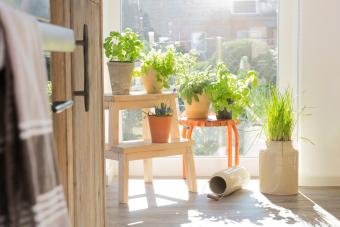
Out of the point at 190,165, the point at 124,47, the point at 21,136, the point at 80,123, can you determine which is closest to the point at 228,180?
the point at 190,165

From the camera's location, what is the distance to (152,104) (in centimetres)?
352

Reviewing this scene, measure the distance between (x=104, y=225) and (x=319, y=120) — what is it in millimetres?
2043

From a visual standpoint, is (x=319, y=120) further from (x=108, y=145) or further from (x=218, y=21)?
(x=108, y=145)

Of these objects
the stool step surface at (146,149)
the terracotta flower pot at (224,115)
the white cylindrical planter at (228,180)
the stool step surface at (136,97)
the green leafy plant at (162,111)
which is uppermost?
the stool step surface at (136,97)

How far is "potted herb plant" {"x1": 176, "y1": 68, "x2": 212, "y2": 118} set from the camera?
3.63 m

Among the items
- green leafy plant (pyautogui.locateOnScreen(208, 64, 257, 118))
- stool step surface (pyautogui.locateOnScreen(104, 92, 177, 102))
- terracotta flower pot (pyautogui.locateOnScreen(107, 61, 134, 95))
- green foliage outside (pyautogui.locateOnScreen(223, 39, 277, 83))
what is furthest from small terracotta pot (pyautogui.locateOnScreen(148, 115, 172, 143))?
green foliage outside (pyautogui.locateOnScreen(223, 39, 277, 83))

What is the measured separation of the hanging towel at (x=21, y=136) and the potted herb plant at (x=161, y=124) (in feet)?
8.47

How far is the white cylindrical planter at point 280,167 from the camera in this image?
11.3ft

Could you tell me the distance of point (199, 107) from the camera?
3650 mm

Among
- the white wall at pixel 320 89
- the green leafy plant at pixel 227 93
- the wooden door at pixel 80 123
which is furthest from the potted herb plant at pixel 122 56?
the wooden door at pixel 80 123

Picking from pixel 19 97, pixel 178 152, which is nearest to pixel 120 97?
pixel 178 152

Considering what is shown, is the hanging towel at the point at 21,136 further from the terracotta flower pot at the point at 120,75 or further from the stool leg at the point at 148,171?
the stool leg at the point at 148,171

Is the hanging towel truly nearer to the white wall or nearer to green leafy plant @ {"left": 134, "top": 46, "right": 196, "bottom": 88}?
green leafy plant @ {"left": 134, "top": 46, "right": 196, "bottom": 88}

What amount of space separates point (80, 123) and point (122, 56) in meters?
1.73
